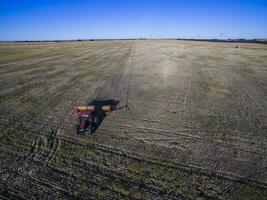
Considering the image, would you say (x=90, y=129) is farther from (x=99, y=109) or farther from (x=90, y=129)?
(x=99, y=109)

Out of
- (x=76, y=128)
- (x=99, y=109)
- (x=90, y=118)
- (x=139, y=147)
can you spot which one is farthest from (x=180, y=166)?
(x=99, y=109)

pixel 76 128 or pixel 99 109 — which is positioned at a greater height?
pixel 99 109

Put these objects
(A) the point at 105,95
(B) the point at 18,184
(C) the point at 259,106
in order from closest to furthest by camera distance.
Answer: (B) the point at 18,184
(C) the point at 259,106
(A) the point at 105,95

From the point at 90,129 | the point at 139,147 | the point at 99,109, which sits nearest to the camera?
the point at 139,147

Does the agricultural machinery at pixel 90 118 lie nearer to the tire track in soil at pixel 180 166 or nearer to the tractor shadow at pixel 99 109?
the tractor shadow at pixel 99 109

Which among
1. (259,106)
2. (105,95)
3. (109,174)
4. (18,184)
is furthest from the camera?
(105,95)


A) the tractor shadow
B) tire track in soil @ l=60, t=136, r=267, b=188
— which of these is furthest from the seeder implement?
tire track in soil @ l=60, t=136, r=267, b=188

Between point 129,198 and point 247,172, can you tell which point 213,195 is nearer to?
point 247,172

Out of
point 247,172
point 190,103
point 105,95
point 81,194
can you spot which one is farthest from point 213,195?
point 105,95

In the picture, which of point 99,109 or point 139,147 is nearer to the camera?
point 139,147

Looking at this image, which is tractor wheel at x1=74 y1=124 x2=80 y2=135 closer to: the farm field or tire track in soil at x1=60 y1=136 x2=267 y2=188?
the farm field

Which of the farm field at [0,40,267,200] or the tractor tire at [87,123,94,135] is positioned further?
the tractor tire at [87,123,94,135]
